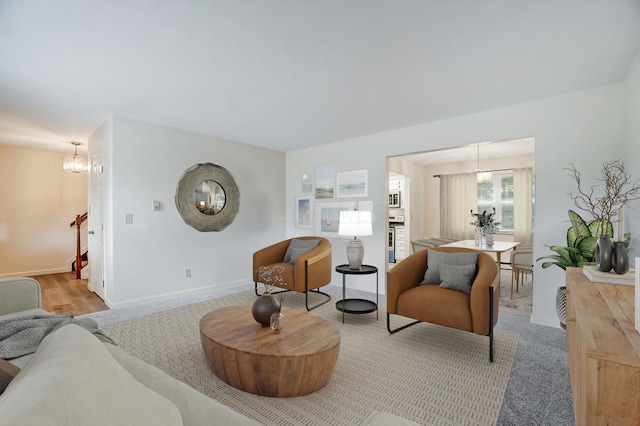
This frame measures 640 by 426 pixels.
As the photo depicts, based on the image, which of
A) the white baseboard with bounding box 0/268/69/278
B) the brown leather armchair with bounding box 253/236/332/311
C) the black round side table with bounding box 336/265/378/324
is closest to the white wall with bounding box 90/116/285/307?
the brown leather armchair with bounding box 253/236/332/311

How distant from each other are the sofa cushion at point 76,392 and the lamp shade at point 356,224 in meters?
2.93

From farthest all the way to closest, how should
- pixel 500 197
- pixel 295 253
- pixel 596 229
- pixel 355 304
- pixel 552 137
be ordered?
pixel 500 197 → pixel 295 253 → pixel 355 304 → pixel 552 137 → pixel 596 229

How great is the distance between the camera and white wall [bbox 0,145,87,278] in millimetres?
5293

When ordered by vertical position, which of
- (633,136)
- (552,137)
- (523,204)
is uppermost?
(552,137)

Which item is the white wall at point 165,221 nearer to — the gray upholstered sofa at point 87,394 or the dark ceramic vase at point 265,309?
the dark ceramic vase at point 265,309

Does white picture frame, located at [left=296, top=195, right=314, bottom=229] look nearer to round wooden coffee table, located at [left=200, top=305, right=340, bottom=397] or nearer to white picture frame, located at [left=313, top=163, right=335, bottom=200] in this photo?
white picture frame, located at [left=313, top=163, right=335, bottom=200]

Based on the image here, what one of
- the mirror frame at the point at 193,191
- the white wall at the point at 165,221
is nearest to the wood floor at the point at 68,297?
the white wall at the point at 165,221

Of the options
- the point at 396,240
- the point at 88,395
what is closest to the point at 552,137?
the point at 88,395

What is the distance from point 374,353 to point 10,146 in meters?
6.82

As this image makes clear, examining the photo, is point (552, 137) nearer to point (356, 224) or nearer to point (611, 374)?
point (356, 224)

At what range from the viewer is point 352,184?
16.1 feet

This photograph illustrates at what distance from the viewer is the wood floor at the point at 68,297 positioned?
3.77m

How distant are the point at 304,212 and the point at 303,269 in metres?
1.98

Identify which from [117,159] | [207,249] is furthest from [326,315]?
[117,159]
